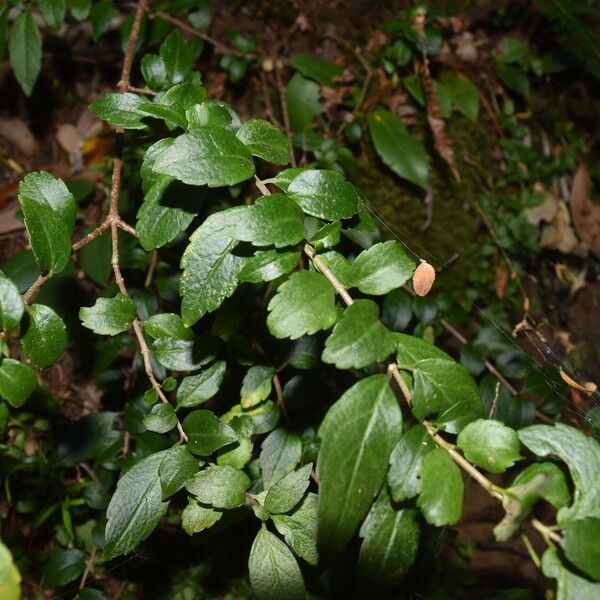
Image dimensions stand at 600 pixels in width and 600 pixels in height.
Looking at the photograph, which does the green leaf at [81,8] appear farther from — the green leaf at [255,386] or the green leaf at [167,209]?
the green leaf at [255,386]

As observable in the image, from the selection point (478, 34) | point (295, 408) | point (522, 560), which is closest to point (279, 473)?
point (295, 408)

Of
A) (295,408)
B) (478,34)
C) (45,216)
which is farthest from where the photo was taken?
(478,34)

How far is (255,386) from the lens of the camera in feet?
3.74

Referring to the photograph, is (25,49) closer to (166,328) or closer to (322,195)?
(166,328)

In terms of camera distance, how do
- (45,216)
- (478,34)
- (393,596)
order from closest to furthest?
(45,216), (393,596), (478,34)

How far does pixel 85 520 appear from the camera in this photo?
5.83ft

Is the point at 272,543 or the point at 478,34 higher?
the point at 478,34

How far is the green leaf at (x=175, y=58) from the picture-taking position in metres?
1.28

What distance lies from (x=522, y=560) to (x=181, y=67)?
2.09 metres

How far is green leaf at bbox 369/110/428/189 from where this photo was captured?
229 cm

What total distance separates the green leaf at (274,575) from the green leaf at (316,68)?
198cm

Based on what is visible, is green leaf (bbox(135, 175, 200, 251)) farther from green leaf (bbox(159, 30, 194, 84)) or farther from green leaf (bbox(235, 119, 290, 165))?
green leaf (bbox(159, 30, 194, 84))

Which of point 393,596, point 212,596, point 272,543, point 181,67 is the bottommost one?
point 212,596

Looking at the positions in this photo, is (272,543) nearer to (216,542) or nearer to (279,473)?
(279,473)
